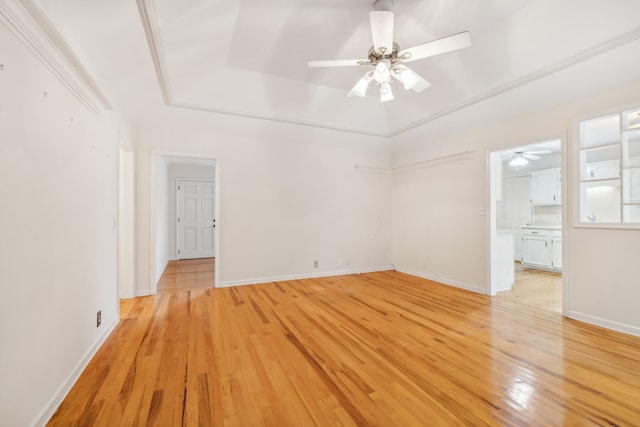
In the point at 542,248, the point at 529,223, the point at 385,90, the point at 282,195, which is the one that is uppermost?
the point at 385,90

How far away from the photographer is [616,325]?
2646mm

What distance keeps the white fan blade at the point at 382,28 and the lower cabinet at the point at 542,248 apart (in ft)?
18.5

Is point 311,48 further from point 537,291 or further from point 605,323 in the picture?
point 537,291

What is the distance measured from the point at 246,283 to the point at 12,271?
327cm

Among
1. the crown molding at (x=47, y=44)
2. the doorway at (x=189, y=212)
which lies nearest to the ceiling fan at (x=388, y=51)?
the crown molding at (x=47, y=44)

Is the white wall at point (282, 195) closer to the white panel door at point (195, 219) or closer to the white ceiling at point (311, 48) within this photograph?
the white ceiling at point (311, 48)

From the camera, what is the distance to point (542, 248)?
219 inches

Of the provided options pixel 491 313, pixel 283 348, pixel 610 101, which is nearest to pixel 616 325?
pixel 491 313

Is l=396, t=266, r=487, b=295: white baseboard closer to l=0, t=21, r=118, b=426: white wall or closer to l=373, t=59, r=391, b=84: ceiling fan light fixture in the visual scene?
l=373, t=59, r=391, b=84: ceiling fan light fixture

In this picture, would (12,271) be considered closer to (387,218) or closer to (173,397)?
(173,397)

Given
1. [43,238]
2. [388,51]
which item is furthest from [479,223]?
[43,238]

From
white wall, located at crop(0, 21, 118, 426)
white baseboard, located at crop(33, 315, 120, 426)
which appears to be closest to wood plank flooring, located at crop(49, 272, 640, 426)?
white baseboard, located at crop(33, 315, 120, 426)

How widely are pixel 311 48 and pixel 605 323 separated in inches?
171

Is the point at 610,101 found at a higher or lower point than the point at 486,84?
lower
